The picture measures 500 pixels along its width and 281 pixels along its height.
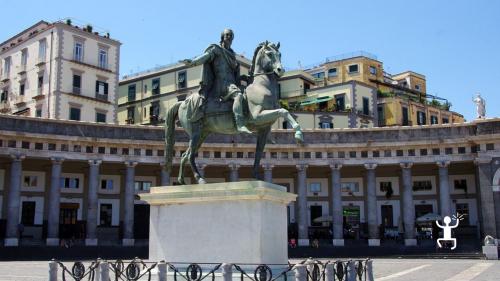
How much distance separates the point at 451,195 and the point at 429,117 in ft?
79.9

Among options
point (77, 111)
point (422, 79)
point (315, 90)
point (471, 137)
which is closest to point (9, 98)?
point (77, 111)

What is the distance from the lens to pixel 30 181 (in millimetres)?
59875

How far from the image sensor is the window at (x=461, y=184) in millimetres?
63500

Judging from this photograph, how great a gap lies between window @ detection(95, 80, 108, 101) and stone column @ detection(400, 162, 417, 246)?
33.9m

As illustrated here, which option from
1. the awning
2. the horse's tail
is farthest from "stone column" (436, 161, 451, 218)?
the horse's tail

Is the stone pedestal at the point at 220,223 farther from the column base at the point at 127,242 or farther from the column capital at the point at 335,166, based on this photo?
the column capital at the point at 335,166

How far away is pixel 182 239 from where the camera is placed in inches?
688

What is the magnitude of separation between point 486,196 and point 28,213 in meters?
44.2

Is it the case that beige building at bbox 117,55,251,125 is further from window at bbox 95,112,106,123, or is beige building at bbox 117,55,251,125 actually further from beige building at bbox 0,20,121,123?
window at bbox 95,112,106,123

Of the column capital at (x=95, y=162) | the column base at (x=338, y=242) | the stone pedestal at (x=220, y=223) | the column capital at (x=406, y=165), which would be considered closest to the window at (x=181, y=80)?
the column capital at (x=95, y=162)

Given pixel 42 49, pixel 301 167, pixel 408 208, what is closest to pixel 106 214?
pixel 42 49

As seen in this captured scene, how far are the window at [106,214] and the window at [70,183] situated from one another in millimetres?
3492

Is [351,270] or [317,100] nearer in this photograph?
Result: [351,270]

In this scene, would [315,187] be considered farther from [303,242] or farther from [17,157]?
[17,157]
